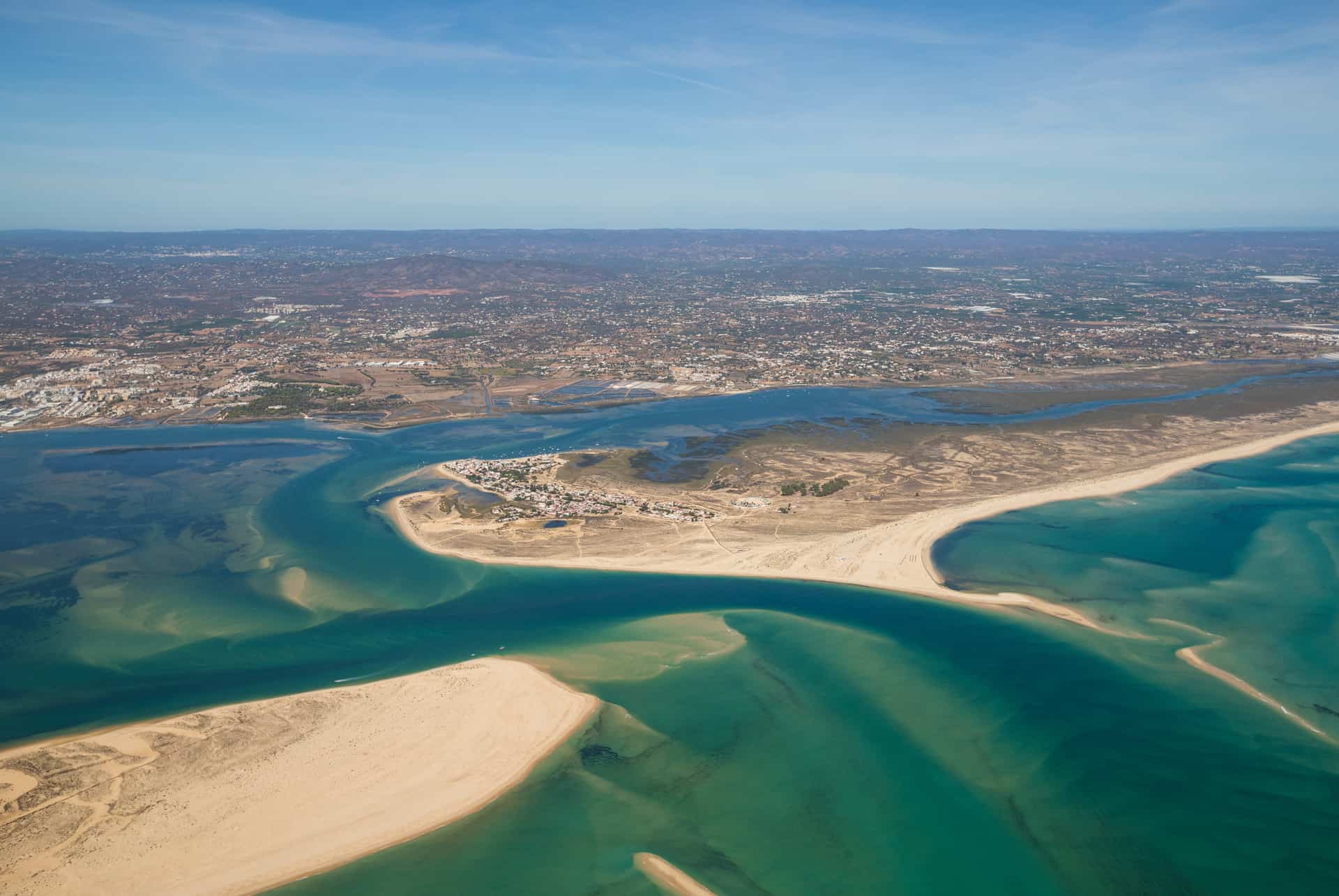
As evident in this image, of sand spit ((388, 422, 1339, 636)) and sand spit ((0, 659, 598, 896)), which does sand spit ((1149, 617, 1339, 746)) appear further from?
sand spit ((0, 659, 598, 896))

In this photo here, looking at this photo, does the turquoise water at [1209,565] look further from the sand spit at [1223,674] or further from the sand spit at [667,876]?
the sand spit at [667,876]

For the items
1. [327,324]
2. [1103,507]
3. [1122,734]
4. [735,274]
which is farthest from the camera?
[735,274]

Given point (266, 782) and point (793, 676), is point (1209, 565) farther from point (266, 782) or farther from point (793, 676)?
point (266, 782)

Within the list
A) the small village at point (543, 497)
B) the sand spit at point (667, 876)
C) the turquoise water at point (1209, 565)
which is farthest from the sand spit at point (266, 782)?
the turquoise water at point (1209, 565)

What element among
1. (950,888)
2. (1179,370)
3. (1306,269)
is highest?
(1306,269)

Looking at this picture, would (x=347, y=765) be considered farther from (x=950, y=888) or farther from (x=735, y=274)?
(x=735, y=274)

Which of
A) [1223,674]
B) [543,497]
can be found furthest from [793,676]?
[543,497]

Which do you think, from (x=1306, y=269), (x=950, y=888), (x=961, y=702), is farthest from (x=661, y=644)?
(x=1306, y=269)
